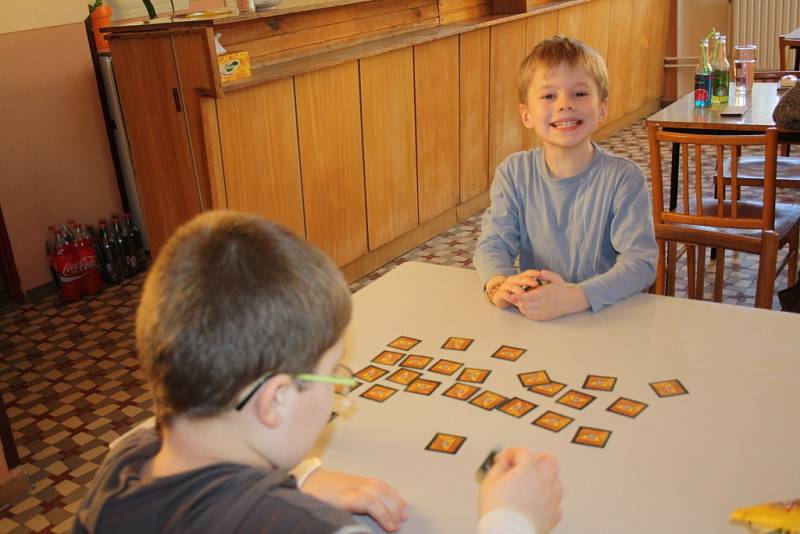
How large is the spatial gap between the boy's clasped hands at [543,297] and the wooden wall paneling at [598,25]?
189 inches

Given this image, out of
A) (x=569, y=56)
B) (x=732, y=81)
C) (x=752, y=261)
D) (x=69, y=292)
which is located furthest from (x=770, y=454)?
(x=69, y=292)

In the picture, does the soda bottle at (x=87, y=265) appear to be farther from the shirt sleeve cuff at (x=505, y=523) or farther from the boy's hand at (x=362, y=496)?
the shirt sleeve cuff at (x=505, y=523)

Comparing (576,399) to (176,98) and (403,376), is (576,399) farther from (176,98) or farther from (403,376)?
(176,98)

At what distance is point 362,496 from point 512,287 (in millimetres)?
694

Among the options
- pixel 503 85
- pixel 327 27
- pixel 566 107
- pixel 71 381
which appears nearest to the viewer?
pixel 566 107

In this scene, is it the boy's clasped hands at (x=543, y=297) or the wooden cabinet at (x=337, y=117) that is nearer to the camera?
the boy's clasped hands at (x=543, y=297)

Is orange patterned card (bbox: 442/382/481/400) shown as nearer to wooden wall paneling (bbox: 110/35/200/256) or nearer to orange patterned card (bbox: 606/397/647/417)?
orange patterned card (bbox: 606/397/647/417)

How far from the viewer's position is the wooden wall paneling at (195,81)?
9.97ft

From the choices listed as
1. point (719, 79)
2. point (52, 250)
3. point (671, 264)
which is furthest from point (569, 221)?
point (52, 250)

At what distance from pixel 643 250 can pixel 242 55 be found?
2107 mm

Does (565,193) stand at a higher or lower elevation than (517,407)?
higher

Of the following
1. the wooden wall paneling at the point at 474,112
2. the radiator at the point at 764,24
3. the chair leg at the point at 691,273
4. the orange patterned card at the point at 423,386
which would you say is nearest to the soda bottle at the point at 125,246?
the wooden wall paneling at the point at 474,112

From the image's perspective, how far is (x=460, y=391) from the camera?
4.33 feet

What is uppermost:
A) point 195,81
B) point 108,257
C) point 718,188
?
point 195,81
